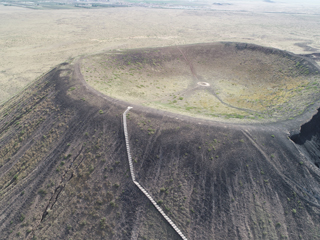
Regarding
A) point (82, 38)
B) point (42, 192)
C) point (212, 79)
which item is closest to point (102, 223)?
point (42, 192)

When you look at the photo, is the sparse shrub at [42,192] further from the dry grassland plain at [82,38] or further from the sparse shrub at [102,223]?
the dry grassland plain at [82,38]

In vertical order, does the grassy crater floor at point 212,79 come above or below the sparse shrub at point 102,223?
above

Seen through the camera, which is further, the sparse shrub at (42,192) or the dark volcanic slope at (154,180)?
the sparse shrub at (42,192)

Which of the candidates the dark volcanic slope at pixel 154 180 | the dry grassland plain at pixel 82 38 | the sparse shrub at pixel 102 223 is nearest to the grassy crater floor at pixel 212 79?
the dark volcanic slope at pixel 154 180

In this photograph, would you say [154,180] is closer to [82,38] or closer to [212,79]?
[212,79]

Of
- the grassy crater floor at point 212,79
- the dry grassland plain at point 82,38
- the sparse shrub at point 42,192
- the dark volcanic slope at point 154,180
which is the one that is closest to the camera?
the dark volcanic slope at point 154,180
